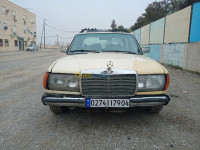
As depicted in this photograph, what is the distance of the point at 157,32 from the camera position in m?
11.7

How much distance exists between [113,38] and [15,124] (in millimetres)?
2592

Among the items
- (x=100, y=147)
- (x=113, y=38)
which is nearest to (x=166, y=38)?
(x=113, y=38)

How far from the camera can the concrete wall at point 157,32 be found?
10812 mm

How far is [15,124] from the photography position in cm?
263

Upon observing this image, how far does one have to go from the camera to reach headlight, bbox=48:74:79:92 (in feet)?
7.61

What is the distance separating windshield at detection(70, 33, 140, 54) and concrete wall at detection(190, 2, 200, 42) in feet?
15.3

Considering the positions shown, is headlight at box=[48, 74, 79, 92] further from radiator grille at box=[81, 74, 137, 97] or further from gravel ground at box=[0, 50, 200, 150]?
gravel ground at box=[0, 50, 200, 150]

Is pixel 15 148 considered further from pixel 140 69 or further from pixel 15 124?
pixel 140 69

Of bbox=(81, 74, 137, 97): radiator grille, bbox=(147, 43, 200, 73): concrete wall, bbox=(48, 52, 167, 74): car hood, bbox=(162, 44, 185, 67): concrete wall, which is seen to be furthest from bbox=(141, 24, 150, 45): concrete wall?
bbox=(81, 74, 137, 97): radiator grille

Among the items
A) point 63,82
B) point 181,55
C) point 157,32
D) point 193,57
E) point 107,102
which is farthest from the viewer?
point 157,32

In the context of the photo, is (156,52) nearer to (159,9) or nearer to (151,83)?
(151,83)

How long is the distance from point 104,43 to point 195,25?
18.4 ft

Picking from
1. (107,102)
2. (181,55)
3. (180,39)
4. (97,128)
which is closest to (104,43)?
(107,102)

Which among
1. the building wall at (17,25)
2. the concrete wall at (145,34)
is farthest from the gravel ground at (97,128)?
the building wall at (17,25)
